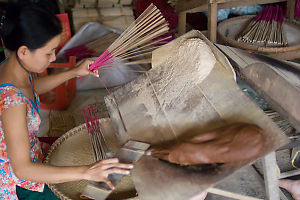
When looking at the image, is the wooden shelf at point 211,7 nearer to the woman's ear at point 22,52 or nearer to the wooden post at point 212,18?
the wooden post at point 212,18

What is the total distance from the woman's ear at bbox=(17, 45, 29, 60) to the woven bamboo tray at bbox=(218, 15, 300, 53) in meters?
1.67

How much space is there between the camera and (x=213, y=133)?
1188 mm

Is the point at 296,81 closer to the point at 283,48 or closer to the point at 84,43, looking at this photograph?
the point at 283,48

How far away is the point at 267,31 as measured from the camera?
2744mm

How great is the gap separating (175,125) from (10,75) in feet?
3.13

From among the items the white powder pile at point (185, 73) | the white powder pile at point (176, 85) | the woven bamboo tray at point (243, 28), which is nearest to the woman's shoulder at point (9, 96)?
the white powder pile at point (176, 85)

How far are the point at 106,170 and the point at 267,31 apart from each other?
2189 millimetres

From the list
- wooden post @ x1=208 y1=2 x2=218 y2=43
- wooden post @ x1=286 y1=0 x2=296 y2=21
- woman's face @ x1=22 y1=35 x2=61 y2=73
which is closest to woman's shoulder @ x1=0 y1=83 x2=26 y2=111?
woman's face @ x1=22 y1=35 x2=61 y2=73

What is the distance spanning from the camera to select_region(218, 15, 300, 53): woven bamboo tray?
7.75 feet

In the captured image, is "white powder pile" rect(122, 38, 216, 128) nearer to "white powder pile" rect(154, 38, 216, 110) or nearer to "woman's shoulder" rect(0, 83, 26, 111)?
"white powder pile" rect(154, 38, 216, 110)

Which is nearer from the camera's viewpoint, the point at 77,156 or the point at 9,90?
the point at 9,90

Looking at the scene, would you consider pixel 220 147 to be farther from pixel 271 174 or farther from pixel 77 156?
pixel 77 156

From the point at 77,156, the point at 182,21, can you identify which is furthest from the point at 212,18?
the point at 77,156

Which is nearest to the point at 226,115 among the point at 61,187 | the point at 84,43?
the point at 61,187
